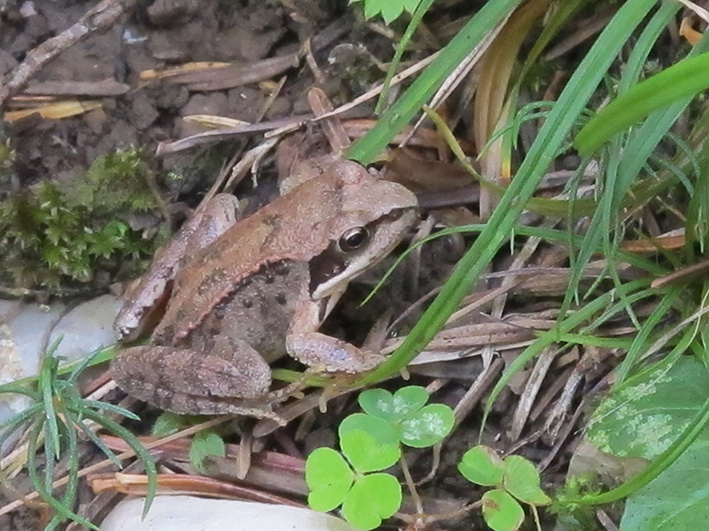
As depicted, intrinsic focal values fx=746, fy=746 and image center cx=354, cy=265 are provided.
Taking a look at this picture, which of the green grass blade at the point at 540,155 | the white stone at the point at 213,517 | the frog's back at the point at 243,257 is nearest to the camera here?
the green grass blade at the point at 540,155

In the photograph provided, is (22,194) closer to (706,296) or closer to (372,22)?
(372,22)

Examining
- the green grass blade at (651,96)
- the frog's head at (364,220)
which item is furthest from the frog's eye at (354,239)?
the green grass blade at (651,96)

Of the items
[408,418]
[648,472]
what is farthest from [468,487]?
[648,472]

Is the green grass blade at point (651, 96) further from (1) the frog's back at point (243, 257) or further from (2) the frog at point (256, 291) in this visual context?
(1) the frog's back at point (243, 257)

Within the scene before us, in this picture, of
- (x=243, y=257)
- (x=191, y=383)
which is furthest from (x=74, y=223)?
(x=191, y=383)

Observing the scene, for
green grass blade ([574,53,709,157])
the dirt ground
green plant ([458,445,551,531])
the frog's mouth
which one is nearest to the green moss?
the dirt ground

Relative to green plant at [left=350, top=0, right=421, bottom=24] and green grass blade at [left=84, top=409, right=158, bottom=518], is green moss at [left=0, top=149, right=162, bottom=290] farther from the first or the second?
green plant at [left=350, top=0, right=421, bottom=24]

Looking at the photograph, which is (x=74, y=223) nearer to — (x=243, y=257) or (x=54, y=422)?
(x=243, y=257)
